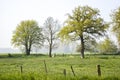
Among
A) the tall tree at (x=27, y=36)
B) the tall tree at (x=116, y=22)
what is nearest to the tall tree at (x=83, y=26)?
the tall tree at (x=116, y=22)

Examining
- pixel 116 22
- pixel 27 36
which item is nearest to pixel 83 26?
pixel 116 22

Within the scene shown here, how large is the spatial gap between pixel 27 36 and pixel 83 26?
33.4 metres

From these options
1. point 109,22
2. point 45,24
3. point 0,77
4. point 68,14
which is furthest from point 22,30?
point 0,77

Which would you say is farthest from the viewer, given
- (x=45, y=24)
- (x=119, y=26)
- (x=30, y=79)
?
(x=45, y=24)

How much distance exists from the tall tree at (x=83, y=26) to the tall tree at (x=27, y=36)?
2965 centimetres

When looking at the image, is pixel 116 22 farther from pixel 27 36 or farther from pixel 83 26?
pixel 27 36

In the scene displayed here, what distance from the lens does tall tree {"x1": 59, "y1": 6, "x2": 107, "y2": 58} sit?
6312cm

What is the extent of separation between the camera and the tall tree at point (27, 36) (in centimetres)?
9175

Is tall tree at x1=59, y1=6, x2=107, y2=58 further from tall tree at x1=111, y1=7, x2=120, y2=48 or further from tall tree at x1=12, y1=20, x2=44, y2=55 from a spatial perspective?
tall tree at x1=12, y1=20, x2=44, y2=55

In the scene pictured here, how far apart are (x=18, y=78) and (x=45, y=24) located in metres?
72.7

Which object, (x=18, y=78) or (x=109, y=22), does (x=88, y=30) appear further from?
(x=18, y=78)

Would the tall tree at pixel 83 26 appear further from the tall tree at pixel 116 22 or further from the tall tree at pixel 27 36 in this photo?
the tall tree at pixel 27 36

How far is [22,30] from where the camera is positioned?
93.8 meters

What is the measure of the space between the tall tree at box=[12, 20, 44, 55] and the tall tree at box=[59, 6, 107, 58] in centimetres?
2965
